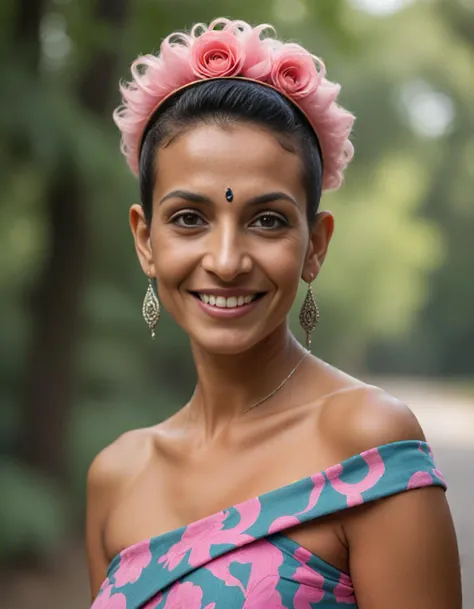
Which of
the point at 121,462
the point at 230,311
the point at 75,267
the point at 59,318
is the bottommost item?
the point at 59,318

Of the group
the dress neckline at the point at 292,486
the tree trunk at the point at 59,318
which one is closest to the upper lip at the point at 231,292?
the dress neckline at the point at 292,486

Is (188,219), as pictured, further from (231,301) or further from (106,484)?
(106,484)

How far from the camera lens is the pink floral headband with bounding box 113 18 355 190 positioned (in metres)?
1.99

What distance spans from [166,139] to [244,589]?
91 centimetres

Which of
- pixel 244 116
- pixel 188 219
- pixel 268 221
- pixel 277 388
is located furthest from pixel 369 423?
pixel 244 116

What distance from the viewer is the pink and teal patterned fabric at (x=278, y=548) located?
1766mm

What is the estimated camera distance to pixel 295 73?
6.59 ft

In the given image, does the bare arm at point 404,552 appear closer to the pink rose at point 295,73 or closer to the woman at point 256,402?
the woman at point 256,402

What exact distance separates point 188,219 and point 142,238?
251 millimetres

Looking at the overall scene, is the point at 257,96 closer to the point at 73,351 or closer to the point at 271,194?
the point at 271,194

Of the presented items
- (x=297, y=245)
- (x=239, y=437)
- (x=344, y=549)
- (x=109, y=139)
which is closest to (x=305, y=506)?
(x=344, y=549)

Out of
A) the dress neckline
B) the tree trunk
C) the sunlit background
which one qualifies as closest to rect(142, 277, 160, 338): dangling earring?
the dress neckline

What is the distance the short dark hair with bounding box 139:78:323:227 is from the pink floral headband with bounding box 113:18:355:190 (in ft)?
0.07

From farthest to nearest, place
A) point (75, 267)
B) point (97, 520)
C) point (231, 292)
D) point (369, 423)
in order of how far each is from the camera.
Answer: point (75, 267) → point (97, 520) → point (231, 292) → point (369, 423)
